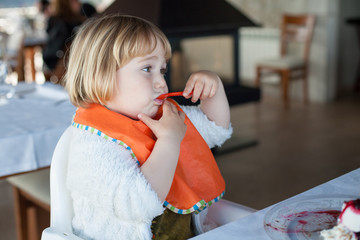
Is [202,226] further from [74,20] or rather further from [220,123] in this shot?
[74,20]

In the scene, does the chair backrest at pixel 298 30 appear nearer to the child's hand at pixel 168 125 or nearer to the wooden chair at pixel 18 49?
the wooden chair at pixel 18 49

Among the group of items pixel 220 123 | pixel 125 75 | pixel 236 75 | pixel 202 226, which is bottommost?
pixel 236 75

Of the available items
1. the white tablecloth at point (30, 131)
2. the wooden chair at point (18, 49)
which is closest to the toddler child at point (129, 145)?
the white tablecloth at point (30, 131)

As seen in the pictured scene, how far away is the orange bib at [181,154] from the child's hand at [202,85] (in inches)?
2.9

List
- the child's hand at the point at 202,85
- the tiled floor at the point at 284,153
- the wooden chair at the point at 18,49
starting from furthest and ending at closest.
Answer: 1. the wooden chair at the point at 18,49
2. the tiled floor at the point at 284,153
3. the child's hand at the point at 202,85

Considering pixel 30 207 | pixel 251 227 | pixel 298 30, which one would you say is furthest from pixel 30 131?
pixel 298 30

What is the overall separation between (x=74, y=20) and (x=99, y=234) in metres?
3.87

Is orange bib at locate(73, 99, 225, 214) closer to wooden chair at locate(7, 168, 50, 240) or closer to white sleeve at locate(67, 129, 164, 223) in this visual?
white sleeve at locate(67, 129, 164, 223)

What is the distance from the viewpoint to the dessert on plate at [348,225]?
2.24 feet

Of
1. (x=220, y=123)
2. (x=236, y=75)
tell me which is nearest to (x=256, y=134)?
(x=236, y=75)

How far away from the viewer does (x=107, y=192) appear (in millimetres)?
922

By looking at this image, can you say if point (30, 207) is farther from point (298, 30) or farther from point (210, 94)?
point (298, 30)

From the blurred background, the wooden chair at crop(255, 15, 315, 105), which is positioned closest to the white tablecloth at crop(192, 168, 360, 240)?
the blurred background

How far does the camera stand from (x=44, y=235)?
0.98 meters
